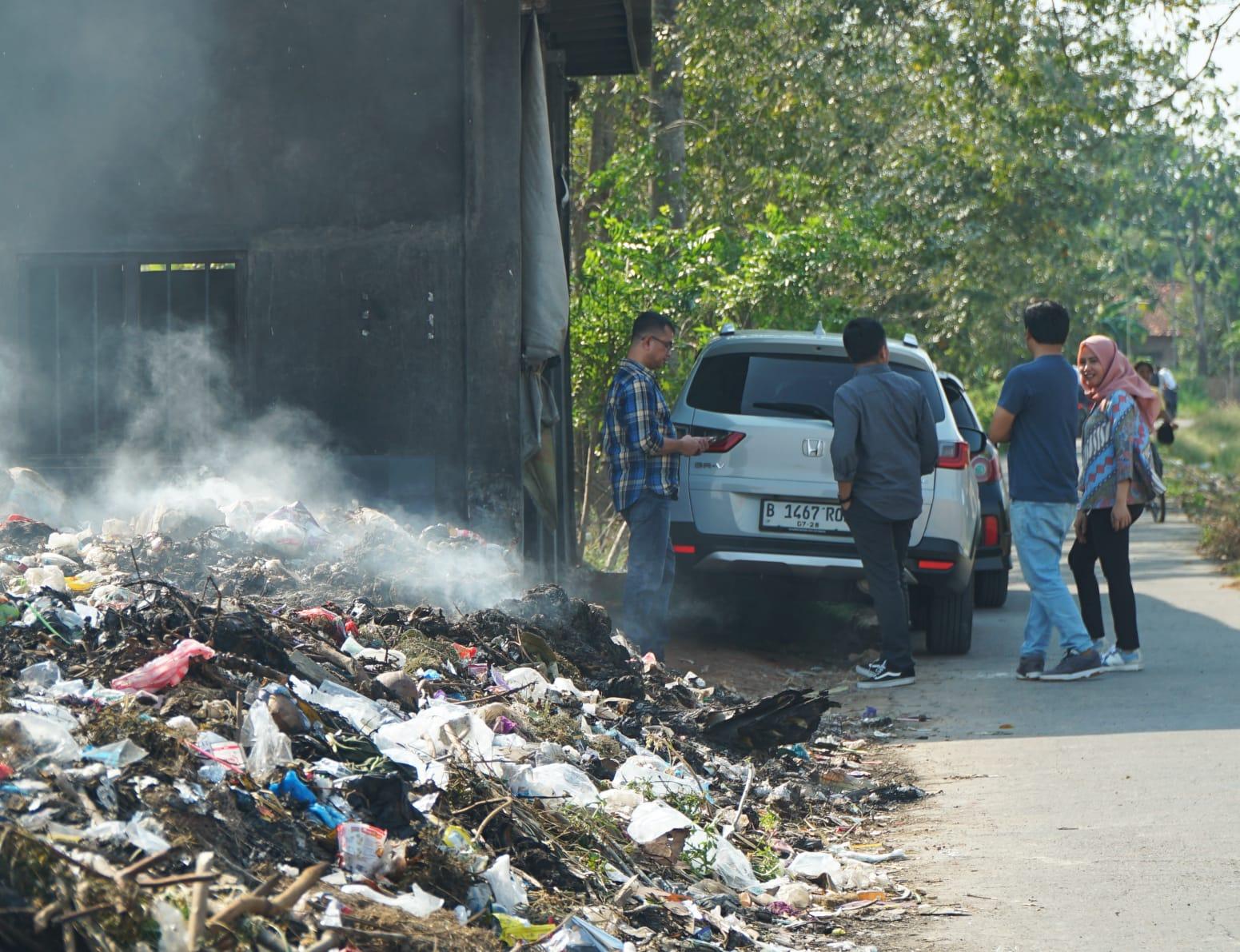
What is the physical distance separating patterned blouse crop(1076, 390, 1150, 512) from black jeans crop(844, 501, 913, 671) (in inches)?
47.5

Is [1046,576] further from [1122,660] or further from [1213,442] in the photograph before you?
[1213,442]

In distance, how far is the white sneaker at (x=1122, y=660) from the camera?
941 centimetres

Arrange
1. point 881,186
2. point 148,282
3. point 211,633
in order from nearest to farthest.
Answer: point 211,633 → point 148,282 → point 881,186

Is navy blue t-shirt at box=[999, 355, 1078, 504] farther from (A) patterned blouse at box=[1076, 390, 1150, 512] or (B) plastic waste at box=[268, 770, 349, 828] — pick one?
(B) plastic waste at box=[268, 770, 349, 828]

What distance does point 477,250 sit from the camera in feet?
31.7

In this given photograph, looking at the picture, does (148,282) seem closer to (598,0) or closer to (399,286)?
(399,286)

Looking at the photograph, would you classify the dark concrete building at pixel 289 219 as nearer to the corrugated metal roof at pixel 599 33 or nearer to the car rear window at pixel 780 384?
the corrugated metal roof at pixel 599 33

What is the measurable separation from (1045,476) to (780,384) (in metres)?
1.83

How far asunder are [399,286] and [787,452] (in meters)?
2.75

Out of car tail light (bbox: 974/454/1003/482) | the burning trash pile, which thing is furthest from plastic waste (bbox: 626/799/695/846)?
car tail light (bbox: 974/454/1003/482)

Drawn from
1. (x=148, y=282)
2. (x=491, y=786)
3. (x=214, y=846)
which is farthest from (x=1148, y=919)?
(x=148, y=282)

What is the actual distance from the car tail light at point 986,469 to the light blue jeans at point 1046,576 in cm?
294

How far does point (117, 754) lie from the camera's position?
4.24 m

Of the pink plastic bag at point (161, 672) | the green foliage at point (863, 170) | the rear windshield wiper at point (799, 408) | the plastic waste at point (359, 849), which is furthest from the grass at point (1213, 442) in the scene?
the plastic waste at point (359, 849)
